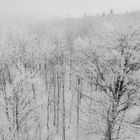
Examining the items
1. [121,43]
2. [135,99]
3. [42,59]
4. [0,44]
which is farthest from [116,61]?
[42,59]

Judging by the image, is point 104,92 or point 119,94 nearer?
point 119,94

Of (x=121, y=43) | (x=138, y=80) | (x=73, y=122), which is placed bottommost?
(x=73, y=122)

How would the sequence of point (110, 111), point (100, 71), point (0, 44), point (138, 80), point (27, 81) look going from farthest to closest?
1. point (0, 44)
2. point (27, 81)
3. point (100, 71)
4. point (110, 111)
5. point (138, 80)

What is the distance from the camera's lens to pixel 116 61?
297 inches

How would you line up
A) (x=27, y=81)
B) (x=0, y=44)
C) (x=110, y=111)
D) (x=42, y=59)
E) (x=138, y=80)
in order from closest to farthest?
(x=138, y=80), (x=110, y=111), (x=27, y=81), (x=0, y=44), (x=42, y=59)

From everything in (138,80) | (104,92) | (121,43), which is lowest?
(104,92)

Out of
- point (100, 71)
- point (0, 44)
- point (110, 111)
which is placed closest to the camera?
point (110, 111)

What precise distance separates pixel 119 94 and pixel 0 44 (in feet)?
33.7

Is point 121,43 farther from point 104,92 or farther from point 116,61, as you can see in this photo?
point 104,92

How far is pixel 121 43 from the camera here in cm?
732

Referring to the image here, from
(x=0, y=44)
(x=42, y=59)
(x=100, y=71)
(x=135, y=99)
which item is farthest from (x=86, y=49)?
(x=42, y=59)

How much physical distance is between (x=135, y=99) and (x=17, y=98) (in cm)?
604

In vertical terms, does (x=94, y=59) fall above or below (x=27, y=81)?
above

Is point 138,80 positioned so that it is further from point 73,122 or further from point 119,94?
point 73,122
